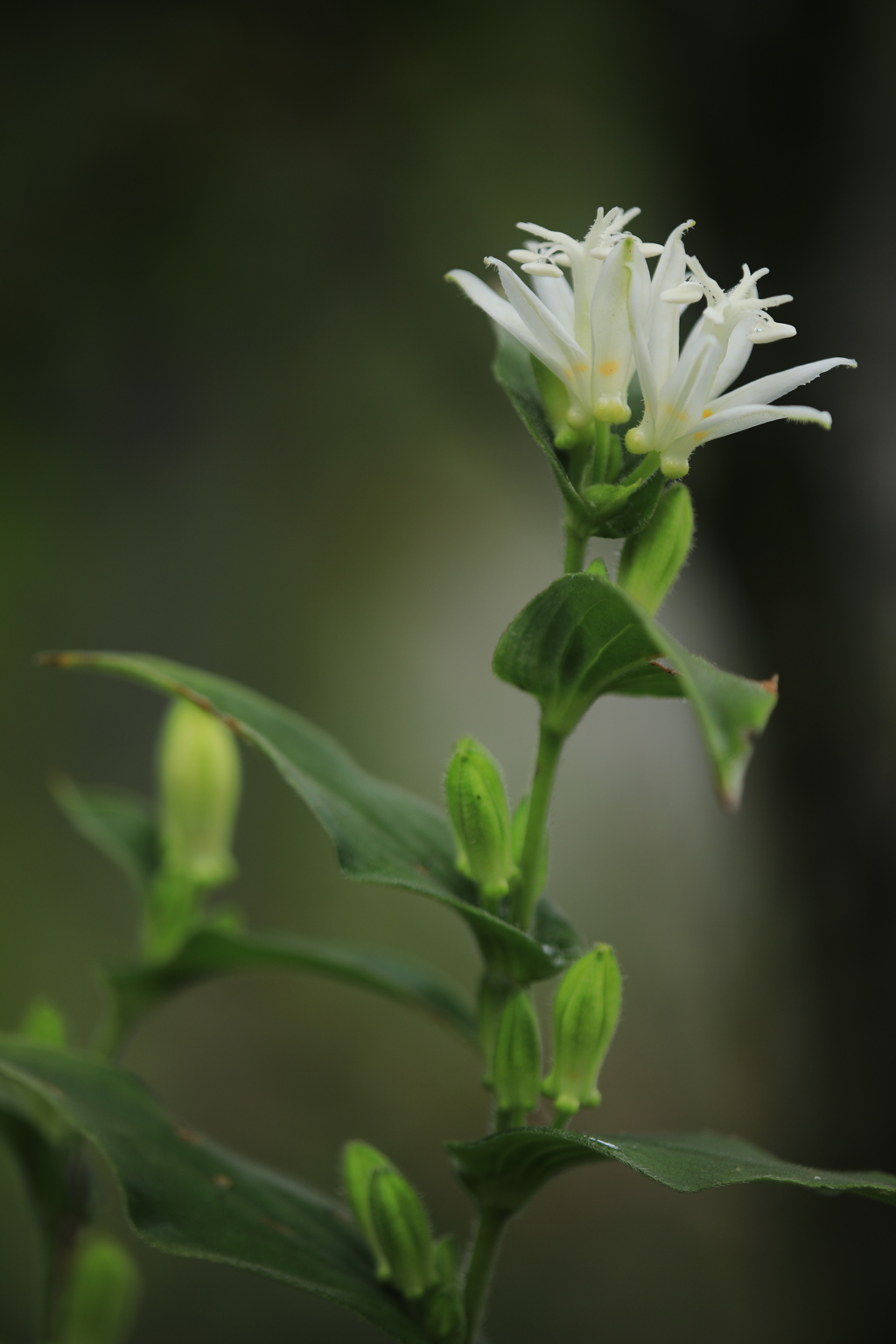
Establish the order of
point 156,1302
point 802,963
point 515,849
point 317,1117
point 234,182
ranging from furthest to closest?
point 234,182
point 317,1117
point 156,1302
point 802,963
point 515,849

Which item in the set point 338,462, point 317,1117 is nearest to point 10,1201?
point 317,1117

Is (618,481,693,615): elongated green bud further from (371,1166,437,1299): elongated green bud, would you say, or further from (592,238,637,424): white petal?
(371,1166,437,1299): elongated green bud

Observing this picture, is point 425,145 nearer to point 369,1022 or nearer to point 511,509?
point 511,509

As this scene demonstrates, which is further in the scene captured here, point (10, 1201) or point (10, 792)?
point (10, 792)

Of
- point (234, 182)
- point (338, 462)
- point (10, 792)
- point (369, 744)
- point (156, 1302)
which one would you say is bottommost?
point (156, 1302)

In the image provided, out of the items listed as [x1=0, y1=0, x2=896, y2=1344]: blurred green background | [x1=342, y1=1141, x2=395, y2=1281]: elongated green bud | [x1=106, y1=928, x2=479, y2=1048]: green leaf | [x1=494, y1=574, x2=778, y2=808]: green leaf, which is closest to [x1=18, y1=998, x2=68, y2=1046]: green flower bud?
[x1=106, y1=928, x2=479, y2=1048]: green leaf

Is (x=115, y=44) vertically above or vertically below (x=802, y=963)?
above

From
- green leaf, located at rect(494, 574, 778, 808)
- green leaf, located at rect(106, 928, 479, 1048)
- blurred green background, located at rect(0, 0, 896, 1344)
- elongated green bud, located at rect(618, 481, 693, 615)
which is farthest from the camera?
blurred green background, located at rect(0, 0, 896, 1344)

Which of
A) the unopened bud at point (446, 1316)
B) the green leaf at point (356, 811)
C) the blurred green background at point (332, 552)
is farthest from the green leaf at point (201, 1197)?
the blurred green background at point (332, 552)
